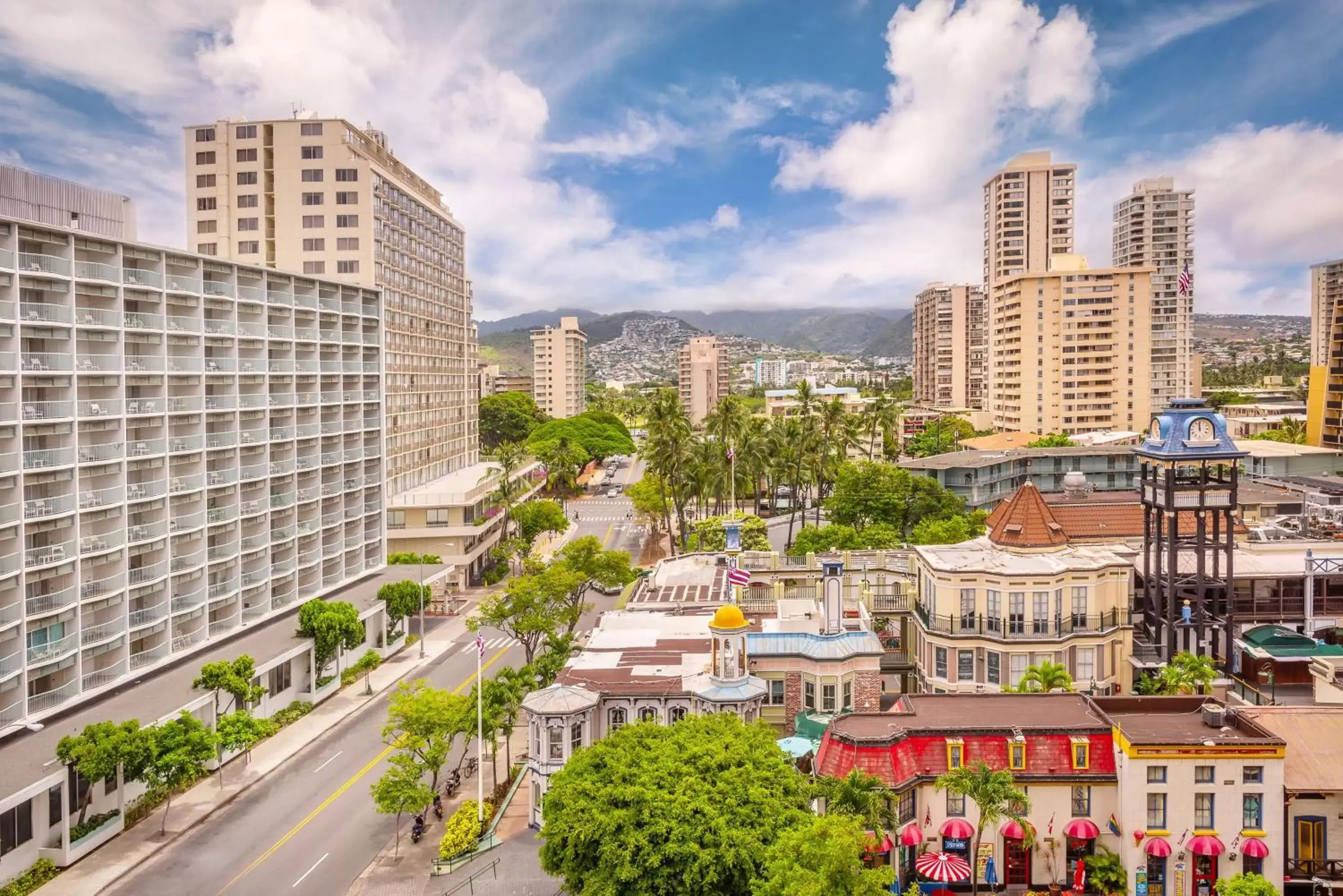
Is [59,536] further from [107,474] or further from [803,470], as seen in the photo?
[803,470]

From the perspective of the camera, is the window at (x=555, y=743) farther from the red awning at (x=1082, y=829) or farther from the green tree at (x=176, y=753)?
the red awning at (x=1082, y=829)

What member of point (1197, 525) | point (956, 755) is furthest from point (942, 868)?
point (1197, 525)

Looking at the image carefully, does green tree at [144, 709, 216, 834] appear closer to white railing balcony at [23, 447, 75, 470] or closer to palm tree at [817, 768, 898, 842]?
white railing balcony at [23, 447, 75, 470]

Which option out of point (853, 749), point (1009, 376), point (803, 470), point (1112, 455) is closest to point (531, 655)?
point (853, 749)

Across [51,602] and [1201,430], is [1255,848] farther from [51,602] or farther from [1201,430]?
[51,602]

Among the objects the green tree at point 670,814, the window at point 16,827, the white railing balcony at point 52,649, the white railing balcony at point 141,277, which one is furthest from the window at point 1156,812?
the white railing balcony at point 141,277

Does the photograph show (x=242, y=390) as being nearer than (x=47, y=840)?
No

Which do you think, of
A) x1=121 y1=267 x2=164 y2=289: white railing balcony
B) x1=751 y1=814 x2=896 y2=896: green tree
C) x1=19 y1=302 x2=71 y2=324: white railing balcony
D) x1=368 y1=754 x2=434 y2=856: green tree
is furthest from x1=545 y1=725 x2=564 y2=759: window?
x1=121 y1=267 x2=164 y2=289: white railing balcony
